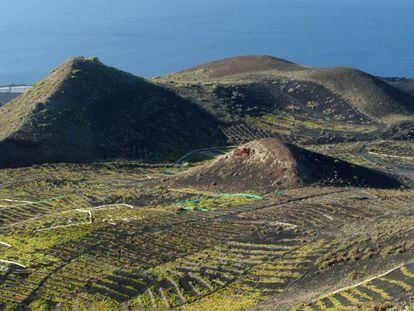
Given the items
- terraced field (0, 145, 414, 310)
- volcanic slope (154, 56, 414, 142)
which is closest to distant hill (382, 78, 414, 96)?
volcanic slope (154, 56, 414, 142)

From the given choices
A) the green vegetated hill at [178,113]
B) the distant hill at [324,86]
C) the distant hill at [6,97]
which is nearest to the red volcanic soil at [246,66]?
the distant hill at [324,86]

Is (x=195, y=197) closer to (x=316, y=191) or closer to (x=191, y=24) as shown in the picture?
(x=316, y=191)

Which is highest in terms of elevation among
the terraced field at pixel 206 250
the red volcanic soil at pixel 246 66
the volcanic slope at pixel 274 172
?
the red volcanic soil at pixel 246 66

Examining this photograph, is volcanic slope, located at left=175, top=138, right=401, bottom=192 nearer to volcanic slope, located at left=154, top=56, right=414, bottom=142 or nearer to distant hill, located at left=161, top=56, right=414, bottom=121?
volcanic slope, located at left=154, top=56, right=414, bottom=142

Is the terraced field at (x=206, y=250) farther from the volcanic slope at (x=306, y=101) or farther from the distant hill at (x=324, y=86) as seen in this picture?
the distant hill at (x=324, y=86)

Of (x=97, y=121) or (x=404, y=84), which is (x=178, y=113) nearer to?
(x=97, y=121)

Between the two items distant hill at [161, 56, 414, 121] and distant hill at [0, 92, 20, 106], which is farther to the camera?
distant hill at [0, 92, 20, 106]
